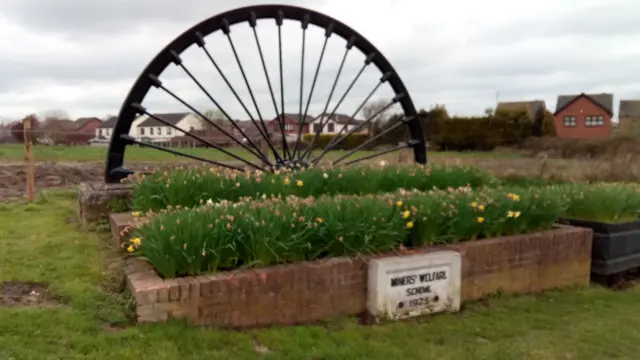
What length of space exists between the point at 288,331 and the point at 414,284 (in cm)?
119

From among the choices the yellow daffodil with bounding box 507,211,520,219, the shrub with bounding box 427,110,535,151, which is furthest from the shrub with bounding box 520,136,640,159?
the yellow daffodil with bounding box 507,211,520,219

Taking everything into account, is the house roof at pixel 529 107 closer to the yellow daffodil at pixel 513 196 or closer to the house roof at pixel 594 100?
the house roof at pixel 594 100

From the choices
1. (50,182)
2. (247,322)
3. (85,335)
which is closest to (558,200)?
(247,322)

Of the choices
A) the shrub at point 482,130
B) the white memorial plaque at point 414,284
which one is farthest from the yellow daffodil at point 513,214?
the shrub at point 482,130

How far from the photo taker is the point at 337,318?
14.3 feet

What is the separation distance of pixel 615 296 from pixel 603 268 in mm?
480

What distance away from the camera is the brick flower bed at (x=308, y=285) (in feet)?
12.6

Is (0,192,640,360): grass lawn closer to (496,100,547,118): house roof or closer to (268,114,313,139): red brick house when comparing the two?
(268,114,313,139): red brick house

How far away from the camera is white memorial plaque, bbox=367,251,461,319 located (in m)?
4.47

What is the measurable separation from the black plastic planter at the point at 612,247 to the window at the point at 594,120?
47.3 metres

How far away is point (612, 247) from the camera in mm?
6055

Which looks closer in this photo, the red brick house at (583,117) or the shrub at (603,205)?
the shrub at (603,205)

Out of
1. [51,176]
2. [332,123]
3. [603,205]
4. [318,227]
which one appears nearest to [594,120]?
[332,123]

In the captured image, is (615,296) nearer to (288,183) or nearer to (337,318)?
(337,318)
